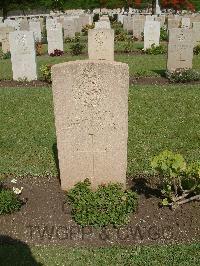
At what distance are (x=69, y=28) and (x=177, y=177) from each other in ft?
79.1

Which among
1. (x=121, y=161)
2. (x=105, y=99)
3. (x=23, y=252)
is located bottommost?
(x=23, y=252)

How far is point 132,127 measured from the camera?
956 centimetres

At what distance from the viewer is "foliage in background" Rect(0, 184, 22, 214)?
5.88 meters

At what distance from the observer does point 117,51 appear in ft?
70.6

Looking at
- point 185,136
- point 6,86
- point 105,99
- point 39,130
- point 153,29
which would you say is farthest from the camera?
point 153,29

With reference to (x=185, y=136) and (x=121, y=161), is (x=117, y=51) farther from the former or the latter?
(x=121, y=161)

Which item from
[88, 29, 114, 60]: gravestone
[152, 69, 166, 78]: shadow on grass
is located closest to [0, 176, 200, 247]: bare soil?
[88, 29, 114, 60]: gravestone

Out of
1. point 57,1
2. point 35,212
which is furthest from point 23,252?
point 57,1

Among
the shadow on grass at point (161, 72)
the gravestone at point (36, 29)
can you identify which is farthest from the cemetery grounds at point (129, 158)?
the gravestone at point (36, 29)

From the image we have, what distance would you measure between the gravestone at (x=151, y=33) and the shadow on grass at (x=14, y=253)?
17122 millimetres

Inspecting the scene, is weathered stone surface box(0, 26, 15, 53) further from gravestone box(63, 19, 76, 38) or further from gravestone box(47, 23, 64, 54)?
gravestone box(63, 19, 76, 38)

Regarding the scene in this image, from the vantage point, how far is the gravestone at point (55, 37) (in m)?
20.6

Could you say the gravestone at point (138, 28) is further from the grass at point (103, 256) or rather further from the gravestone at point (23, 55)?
the grass at point (103, 256)

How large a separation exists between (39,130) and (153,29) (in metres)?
13.2
